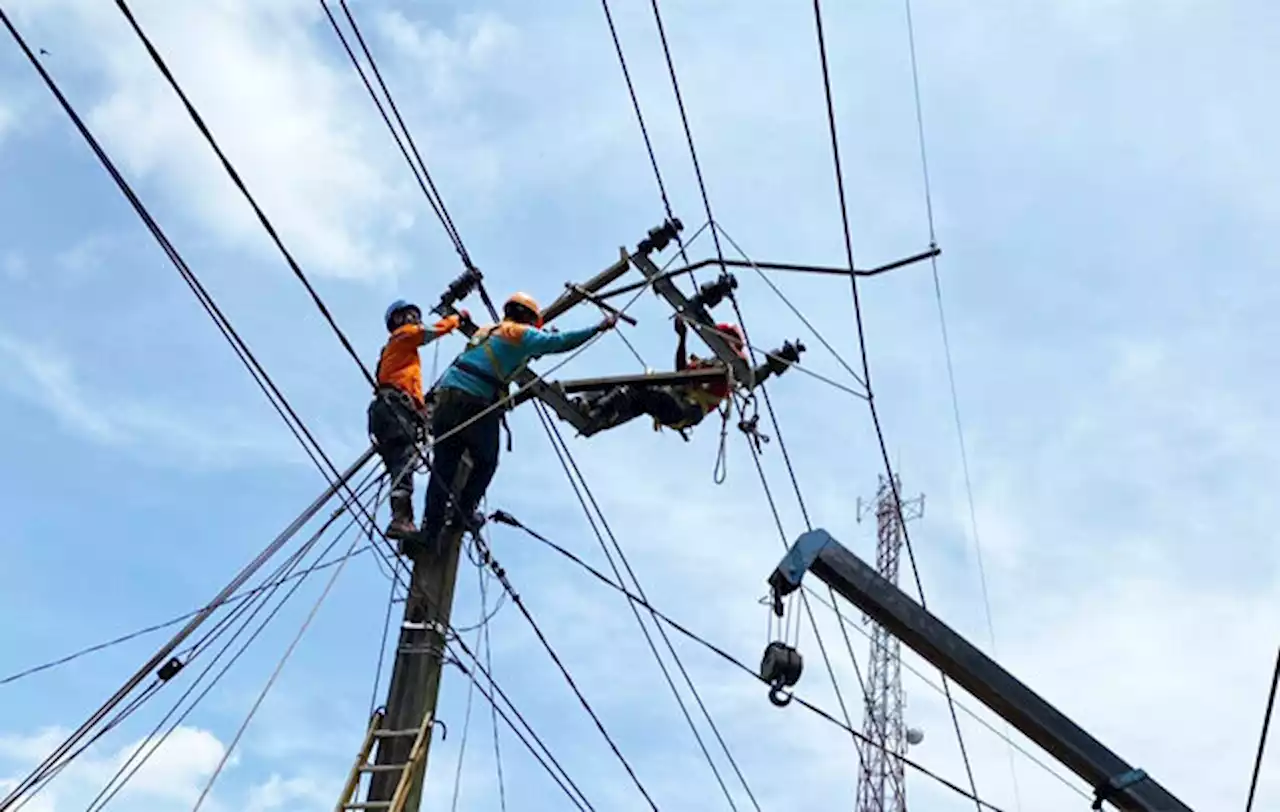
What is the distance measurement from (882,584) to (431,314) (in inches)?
149

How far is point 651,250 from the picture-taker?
855cm

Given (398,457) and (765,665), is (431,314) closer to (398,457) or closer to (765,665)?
(398,457)

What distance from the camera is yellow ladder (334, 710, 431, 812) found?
22.0 feet

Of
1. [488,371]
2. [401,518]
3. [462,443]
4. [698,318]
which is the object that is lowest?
[401,518]

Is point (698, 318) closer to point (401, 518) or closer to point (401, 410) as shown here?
point (401, 410)

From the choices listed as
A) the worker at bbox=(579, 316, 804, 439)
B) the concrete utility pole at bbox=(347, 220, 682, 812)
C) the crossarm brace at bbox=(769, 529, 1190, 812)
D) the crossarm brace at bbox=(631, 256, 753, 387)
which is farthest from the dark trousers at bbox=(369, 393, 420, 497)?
the crossarm brace at bbox=(769, 529, 1190, 812)

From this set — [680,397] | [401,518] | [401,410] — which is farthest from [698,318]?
[401,518]

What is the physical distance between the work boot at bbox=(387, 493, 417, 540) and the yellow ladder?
1.12 m

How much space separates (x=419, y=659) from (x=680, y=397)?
2.54 m

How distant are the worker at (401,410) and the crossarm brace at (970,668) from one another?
235cm

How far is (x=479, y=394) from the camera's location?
7.98 meters

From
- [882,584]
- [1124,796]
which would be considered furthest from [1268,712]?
[882,584]

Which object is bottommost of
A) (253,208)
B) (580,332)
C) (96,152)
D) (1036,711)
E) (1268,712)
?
(1268,712)

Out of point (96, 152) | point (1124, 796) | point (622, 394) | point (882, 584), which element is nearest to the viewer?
point (96, 152)
